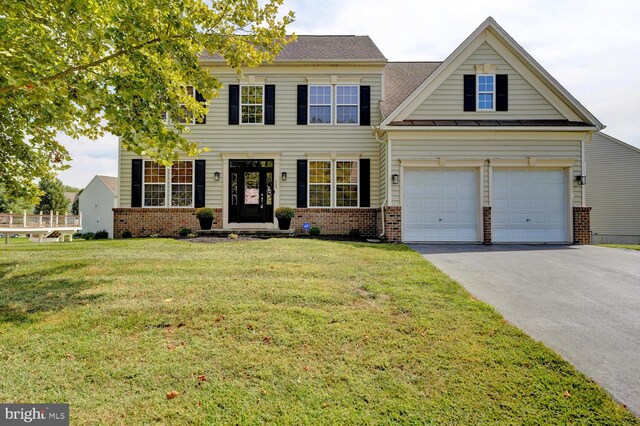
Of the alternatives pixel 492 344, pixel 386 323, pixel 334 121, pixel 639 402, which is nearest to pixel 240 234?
pixel 334 121

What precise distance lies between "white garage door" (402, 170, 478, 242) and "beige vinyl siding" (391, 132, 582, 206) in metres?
0.44

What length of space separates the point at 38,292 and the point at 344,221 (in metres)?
9.94

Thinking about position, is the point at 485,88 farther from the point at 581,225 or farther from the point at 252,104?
the point at 252,104

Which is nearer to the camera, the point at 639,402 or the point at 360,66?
the point at 639,402

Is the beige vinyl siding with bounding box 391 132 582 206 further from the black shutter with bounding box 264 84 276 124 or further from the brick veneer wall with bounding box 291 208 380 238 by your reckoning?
the black shutter with bounding box 264 84 276 124

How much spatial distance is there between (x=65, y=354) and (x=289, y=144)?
11437mm

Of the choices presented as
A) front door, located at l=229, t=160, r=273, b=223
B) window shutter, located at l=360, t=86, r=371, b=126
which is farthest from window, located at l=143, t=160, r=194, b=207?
window shutter, located at l=360, t=86, r=371, b=126

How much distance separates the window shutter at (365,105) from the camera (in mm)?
13789

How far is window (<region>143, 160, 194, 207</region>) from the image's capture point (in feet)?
46.1

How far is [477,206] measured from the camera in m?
11.5

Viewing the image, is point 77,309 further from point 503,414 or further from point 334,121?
point 334,121

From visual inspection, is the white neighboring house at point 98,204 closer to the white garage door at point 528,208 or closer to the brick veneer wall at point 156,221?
the brick veneer wall at point 156,221

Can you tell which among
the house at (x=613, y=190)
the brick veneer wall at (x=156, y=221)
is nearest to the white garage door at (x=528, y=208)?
the house at (x=613, y=190)

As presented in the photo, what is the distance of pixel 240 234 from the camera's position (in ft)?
41.9
